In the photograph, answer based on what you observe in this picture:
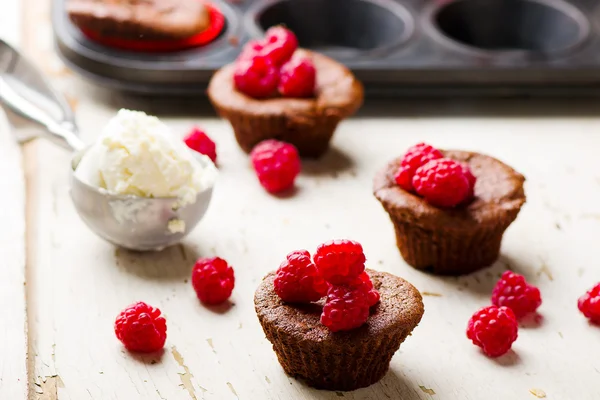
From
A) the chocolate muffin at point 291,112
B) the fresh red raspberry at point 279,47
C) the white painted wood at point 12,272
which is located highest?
the fresh red raspberry at point 279,47

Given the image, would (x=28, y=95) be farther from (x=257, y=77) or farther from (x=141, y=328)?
(x=141, y=328)

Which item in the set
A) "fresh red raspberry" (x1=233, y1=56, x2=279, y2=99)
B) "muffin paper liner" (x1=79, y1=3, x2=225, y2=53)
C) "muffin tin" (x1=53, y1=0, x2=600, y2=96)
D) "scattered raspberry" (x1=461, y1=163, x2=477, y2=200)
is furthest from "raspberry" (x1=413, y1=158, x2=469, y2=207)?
"muffin paper liner" (x1=79, y1=3, x2=225, y2=53)

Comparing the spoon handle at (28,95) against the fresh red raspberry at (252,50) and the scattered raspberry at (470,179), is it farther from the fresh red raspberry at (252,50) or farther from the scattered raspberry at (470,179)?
the scattered raspberry at (470,179)

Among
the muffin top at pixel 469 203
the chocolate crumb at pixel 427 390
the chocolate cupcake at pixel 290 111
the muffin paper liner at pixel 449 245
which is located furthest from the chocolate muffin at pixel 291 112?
the chocolate crumb at pixel 427 390

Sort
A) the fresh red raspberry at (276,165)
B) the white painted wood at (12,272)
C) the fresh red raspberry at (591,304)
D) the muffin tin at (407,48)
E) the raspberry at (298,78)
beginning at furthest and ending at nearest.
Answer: the muffin tin at (407,48)
the raspberry at (298,78)
the fresh red raspberry at (276,165)
the fresh red raspberry at (591,304)
the white painted wood at (12,272)

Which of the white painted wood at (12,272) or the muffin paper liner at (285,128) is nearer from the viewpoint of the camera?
the white painted wood at (12,272)

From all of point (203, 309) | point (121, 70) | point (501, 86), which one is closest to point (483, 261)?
point (203, 309)

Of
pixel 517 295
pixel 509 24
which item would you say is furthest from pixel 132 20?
pixel 517 295
